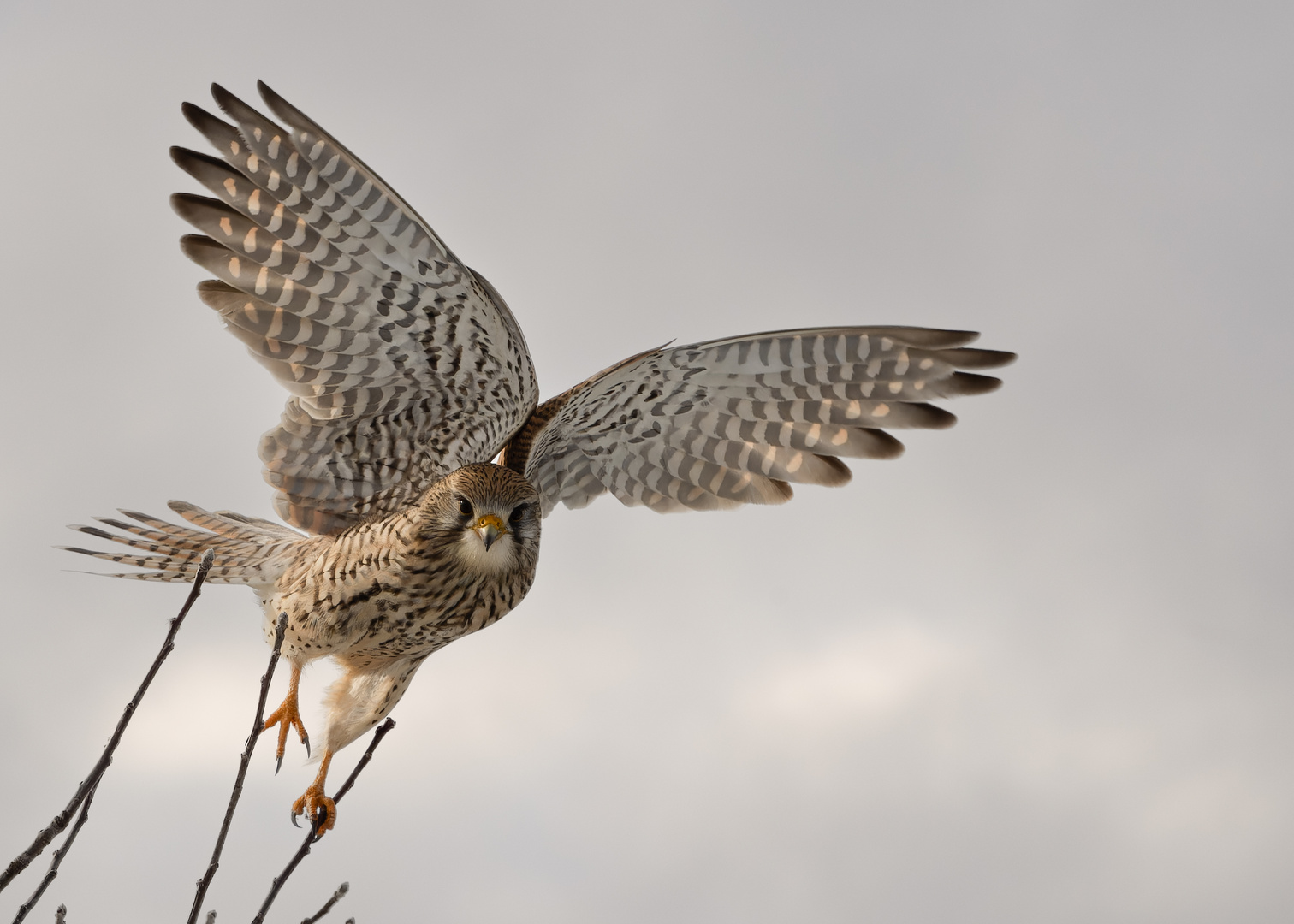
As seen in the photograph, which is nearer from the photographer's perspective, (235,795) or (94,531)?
(235,795)

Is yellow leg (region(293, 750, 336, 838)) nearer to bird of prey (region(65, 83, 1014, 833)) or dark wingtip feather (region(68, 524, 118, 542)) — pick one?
bird of prey (region(65, 83, 1014, 833))

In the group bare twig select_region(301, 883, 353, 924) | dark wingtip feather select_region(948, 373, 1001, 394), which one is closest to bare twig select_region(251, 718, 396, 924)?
bare twig select_region(301, 883, 353, 924)

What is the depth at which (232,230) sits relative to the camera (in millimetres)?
4328

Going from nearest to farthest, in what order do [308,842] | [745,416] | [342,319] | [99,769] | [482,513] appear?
[99,769] → [308,842] → [482,513] → [342,319] → [745,416]

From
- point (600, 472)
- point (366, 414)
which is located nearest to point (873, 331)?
point (600, 472)

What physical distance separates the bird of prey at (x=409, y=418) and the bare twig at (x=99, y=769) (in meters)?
1.82

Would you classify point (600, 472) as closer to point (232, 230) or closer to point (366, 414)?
point (366, 414)

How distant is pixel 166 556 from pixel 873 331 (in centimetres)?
347

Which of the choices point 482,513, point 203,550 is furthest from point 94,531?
point 482,513

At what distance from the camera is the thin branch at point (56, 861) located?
214 centimetres

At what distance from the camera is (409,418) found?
4945mm

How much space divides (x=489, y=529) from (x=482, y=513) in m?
0.12

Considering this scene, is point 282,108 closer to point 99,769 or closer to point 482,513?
point 482,513

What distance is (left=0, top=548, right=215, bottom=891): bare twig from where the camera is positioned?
2.04 meters
